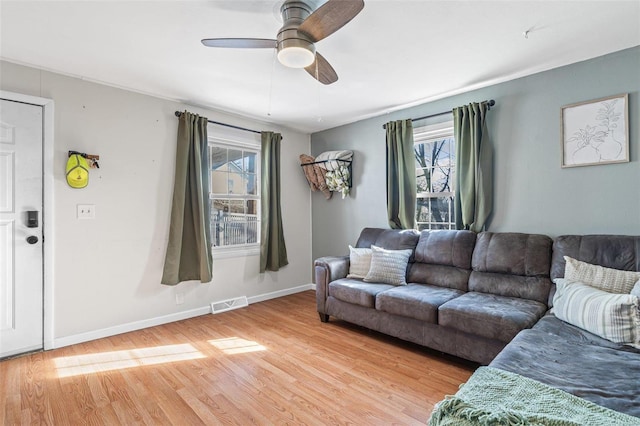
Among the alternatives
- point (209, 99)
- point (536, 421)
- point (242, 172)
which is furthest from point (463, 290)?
point (209, 99)

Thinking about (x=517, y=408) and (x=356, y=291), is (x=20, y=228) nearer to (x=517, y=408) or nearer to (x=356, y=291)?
(x=356, y=291)

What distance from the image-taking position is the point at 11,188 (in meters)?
2.52

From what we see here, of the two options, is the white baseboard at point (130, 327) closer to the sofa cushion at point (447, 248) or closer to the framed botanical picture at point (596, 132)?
the sofa cushion at point (447, 248)

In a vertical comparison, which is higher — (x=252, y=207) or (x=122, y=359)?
(x=252, y=207)

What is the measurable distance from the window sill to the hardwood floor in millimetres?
934

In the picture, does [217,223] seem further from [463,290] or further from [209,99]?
[463,290]

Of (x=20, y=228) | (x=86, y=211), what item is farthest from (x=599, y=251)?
(x=20, y=228)

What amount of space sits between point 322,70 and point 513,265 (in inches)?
88.5

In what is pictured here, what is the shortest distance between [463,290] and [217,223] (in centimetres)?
288

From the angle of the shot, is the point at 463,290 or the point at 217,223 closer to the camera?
the point at 463,290

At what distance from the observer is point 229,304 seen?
12.5ft

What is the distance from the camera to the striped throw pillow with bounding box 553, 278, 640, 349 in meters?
1.68

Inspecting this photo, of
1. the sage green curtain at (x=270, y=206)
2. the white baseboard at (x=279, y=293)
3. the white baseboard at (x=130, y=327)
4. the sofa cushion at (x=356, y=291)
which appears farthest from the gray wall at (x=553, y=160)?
the white baseboard at (x=130, y=327)

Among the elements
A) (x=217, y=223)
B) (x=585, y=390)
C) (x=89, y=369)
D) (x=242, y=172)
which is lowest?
(x=89, y=369)
